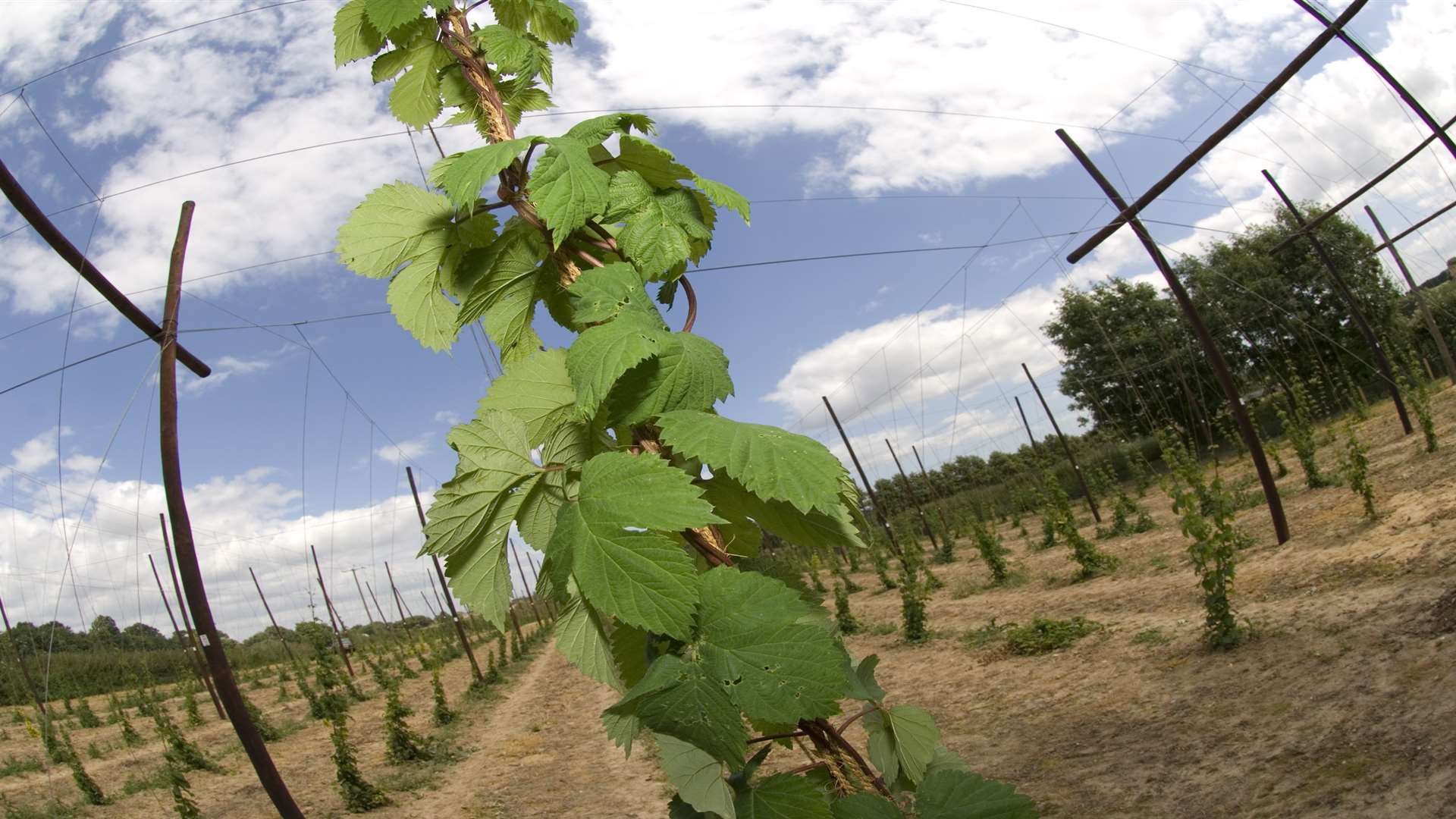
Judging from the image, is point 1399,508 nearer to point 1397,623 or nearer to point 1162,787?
point 1397,623

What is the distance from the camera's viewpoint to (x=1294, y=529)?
397 inches

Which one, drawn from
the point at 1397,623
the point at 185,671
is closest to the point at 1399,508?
the point at 1397,623

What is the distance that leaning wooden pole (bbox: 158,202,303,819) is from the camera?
497cm

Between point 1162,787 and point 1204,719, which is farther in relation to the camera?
point 1204,719

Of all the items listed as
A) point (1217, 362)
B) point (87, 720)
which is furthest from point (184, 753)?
point (1217, 362)

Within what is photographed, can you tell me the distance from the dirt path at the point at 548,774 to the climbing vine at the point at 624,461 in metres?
4.66

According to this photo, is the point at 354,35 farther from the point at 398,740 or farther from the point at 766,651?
the point at 398,740

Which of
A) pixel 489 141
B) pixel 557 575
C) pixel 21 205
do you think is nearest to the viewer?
pixel 557 575

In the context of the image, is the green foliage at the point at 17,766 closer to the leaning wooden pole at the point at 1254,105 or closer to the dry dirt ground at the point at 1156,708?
the dry dirt ground at the point at 1156,708

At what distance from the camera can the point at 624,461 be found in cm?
61

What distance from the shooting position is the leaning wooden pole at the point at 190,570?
4969 millimetres

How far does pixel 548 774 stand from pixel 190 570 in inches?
196

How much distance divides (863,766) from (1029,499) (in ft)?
79.8

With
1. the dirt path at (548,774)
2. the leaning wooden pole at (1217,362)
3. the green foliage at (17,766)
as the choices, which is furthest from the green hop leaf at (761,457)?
the green foliage at (17,766)
